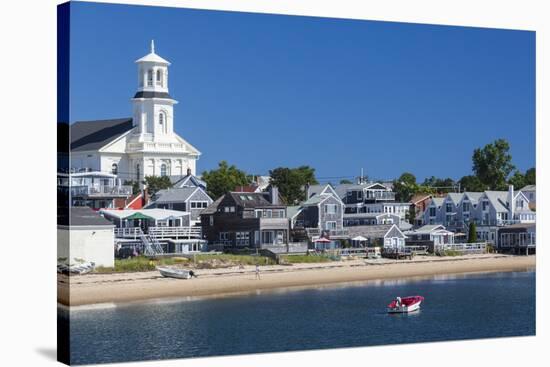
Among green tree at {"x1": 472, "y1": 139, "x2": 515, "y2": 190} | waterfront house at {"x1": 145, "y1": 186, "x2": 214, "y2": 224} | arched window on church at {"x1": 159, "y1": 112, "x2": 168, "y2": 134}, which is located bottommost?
waterfront house at {"x1": 145, "y1": 186, "x2": 214, "y2": 224}

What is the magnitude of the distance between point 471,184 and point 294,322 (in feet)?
21.6

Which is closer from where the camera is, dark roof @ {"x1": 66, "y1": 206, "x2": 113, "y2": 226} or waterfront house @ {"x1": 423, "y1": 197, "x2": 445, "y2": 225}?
dark roof @ {"x1": 66, "y1": 206, "x2": 113, "y2": 226}

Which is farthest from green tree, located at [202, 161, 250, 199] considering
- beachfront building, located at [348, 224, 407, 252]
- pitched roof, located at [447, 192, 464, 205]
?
pitched roof, located at [447, 192, 464, 205]

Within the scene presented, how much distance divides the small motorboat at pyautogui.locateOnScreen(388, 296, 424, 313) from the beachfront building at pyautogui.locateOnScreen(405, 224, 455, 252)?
3777mm

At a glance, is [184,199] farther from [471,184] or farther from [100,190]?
[471,184]

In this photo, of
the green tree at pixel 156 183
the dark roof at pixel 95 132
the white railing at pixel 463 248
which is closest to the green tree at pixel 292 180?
the green tree at pixel 156 183

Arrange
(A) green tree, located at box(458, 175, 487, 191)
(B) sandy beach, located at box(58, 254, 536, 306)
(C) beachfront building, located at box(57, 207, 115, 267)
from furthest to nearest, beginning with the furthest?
(A) green tree, located at box(458, 175, 487, 191)
(B) sandy beach, located at box(58, 254, 536, 306)
(C) beachfront building, located at box(57, 207, 115, 267)

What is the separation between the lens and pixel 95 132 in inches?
687

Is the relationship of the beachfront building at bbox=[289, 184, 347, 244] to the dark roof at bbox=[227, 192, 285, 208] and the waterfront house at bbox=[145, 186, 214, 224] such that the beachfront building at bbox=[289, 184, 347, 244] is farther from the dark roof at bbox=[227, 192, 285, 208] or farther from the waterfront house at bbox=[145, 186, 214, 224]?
the waterfront house at bbox=[145, 186, 214, 224]

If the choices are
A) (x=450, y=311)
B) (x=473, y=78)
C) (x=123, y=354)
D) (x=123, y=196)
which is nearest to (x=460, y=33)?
(x=473, y=78)

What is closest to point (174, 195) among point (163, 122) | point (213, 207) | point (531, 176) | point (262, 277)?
point (213, 207)

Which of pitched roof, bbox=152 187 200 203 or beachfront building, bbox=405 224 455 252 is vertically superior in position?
pitched roof, bbox=152 187 200 203

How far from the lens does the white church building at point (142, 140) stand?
680 inches

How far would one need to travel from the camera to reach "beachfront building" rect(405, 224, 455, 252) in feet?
83.4
